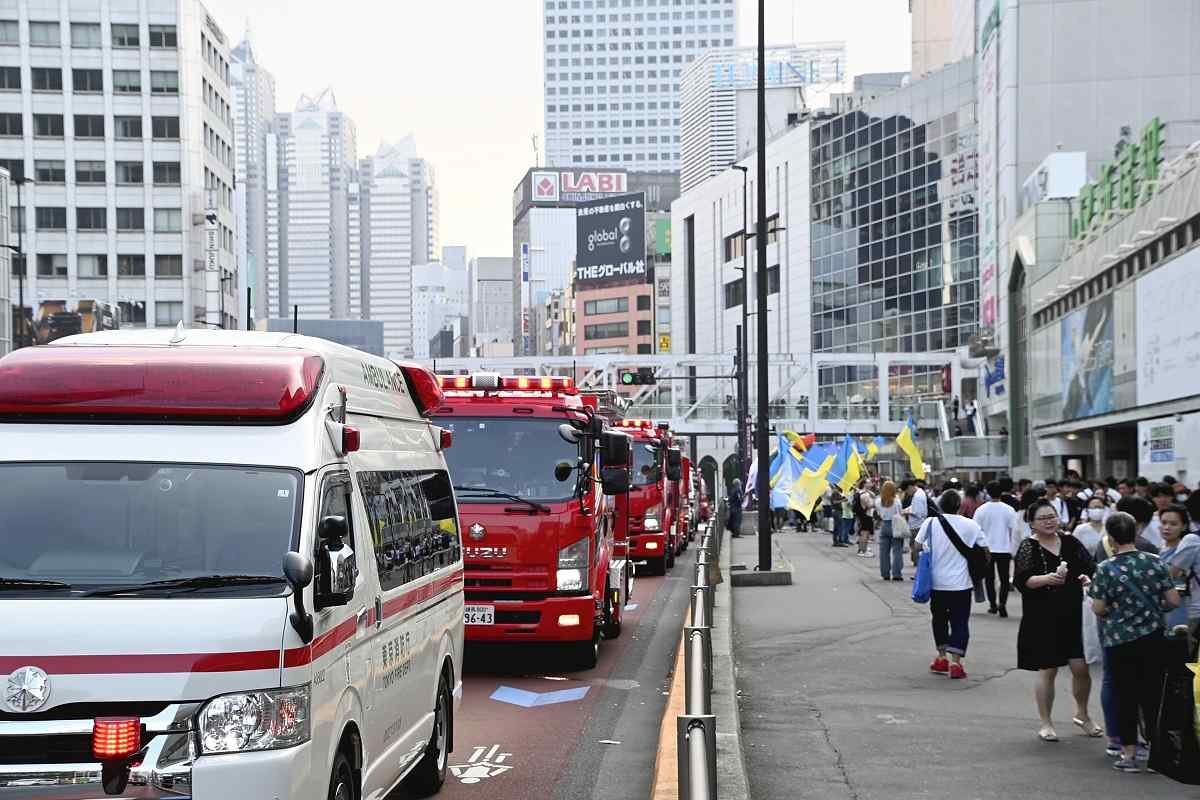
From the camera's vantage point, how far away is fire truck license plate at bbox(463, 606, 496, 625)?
14.1m

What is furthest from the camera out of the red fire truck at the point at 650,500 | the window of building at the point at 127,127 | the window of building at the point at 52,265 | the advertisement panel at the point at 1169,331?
the window of building at the point at 127,127

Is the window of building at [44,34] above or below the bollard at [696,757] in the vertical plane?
above

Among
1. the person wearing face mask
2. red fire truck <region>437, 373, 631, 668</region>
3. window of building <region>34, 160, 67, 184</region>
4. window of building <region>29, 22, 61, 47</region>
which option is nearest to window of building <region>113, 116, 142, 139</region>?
window of building <region>34, 160, 67, 184</region>

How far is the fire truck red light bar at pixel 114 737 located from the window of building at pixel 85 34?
109044mm

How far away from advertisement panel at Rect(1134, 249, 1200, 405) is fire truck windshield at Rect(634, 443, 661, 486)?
1474cm

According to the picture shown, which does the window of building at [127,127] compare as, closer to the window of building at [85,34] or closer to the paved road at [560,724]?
the window of building at [85,34]

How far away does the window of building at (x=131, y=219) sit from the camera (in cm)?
10706

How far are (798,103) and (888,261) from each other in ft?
152

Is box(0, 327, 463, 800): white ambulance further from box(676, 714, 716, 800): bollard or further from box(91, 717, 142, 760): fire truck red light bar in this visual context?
box(676, 714, 716, 800): bollard

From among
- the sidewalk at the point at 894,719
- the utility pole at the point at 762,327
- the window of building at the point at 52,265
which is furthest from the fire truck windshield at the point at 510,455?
the window of building at the point at 52,265

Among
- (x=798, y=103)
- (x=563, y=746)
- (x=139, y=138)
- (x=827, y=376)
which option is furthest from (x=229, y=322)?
(x=563, y=746)

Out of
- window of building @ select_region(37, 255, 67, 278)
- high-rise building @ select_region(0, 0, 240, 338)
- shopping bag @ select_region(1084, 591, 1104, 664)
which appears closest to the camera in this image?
shopping bag @ select_region(1084, 591, 1104, 664)

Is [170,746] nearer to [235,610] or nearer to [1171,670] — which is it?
[235,610]

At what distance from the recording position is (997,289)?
71.0m
